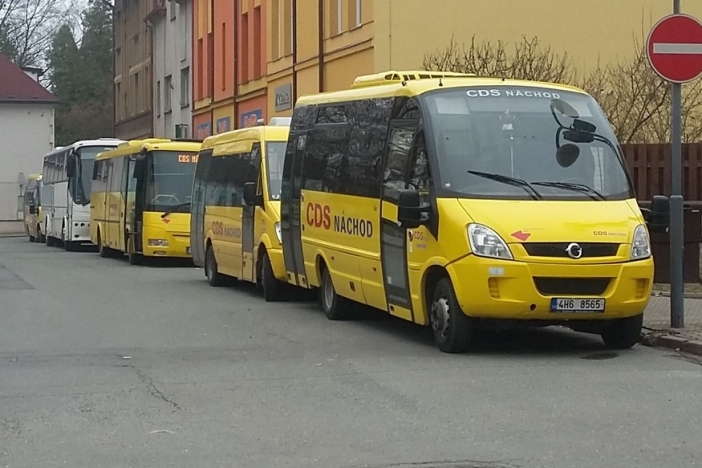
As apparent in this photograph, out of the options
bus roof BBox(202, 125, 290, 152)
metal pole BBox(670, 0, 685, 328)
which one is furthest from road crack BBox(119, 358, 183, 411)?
bus roof BBox(202, 125, 290, 152)

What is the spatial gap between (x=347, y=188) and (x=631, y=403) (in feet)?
19.6

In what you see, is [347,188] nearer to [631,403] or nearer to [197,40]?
[631,403]

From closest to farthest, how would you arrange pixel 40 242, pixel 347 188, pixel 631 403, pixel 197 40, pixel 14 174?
pixel 631 403 → pixel 347 188 → pixel 40 242 → pixel 197 40 → pixel 14 174

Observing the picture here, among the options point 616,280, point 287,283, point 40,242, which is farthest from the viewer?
point 40,242

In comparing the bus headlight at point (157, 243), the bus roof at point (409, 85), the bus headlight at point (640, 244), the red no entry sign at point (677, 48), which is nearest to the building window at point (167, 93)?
the bus headlight at point (157, 243)

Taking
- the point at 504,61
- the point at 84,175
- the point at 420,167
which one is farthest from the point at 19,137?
the point at 420,167

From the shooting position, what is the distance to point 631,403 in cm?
960

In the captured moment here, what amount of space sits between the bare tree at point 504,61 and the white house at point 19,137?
43.8 m

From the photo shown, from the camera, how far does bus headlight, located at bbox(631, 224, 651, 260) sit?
12203 mm

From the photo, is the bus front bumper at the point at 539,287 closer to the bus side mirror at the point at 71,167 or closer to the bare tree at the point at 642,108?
the bare tree at the point at 642,108

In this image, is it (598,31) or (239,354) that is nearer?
(239,354)

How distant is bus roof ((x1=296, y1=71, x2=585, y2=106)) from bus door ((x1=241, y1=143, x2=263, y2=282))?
2.93 metres

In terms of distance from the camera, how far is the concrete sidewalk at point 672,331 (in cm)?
1252

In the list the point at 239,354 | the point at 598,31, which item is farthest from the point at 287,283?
the point at 598,31
